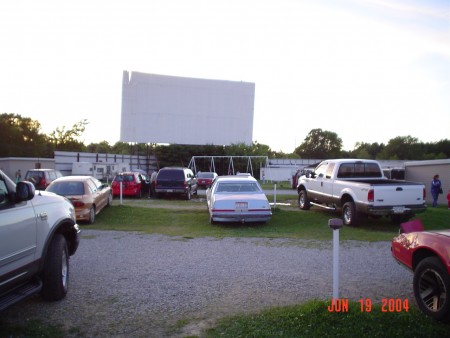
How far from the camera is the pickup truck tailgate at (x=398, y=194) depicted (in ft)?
40.5

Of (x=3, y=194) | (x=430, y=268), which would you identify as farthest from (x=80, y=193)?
(x=430, y=268)

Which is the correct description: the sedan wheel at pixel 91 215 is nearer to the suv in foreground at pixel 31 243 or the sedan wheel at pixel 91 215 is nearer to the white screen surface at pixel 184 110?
the suv in foreground at pixel 31 243

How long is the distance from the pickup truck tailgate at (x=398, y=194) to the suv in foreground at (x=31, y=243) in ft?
29.1

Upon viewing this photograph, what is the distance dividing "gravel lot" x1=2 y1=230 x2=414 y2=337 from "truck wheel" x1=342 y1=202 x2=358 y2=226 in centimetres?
269

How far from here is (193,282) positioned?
6.72m

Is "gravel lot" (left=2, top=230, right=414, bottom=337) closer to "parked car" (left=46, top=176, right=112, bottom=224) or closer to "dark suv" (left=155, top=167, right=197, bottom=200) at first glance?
"parked car" (left=46, top=176, right=112, bottom=224)

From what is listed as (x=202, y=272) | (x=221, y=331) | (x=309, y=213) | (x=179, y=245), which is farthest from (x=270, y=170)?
(x=221, y=331)

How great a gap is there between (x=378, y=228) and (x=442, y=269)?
8.85 m

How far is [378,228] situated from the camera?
13.3 meters

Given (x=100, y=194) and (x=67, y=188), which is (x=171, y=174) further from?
(x=67, y=188)

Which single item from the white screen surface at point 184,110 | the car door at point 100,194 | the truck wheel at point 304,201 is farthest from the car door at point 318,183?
the white screen surface at point 184,110

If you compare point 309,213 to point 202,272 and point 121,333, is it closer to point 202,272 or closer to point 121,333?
point 202,272

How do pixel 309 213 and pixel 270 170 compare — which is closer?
pixel 309 213

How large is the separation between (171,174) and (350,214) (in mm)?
11926
